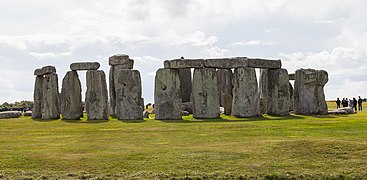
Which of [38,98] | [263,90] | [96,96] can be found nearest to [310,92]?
[263,90]

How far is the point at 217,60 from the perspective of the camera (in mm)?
34188

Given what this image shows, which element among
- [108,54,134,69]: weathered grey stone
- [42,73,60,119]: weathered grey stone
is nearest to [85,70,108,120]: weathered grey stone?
[42,73,60,119]: weathered grey stone

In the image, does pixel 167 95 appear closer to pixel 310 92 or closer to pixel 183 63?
pixel 183 63

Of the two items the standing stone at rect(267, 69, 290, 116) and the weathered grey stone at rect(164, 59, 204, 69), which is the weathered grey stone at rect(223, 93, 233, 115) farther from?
the weathered grey stone at rect(164, 59, 204, 69)

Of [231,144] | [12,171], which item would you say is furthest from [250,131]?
[12,171]

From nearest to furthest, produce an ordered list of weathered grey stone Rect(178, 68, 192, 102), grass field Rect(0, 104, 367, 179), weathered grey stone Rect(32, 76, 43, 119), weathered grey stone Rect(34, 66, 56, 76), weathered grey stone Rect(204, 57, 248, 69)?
grass field Rect(0, 104, 367, 179) < weathered grey stone Rect(204, 57, 248, 69) < weathered grey stone Rect(34, 66, 56, 76) < weathered grey stone Rect(32, 76, 43, 119) < weathered grey stone Rect(178, 68, 192, 102)

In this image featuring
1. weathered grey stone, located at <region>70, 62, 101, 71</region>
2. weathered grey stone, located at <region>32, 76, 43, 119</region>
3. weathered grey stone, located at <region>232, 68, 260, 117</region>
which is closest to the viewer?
Result: weathered grey stone, located at <region>232, 68, 260, 117</region>

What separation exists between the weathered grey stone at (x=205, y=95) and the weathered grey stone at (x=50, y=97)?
976cm

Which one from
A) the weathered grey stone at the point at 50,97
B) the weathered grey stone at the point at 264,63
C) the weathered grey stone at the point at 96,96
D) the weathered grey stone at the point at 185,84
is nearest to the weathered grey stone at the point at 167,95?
the weathered grey stone at the point at 96,96

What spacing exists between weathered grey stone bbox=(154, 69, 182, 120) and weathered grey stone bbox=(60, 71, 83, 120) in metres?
5.56

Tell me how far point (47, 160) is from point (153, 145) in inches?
173

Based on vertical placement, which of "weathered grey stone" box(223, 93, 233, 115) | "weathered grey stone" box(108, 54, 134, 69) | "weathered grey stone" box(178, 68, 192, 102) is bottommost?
"weathered grey stone" box(223, 93, 233, 115)

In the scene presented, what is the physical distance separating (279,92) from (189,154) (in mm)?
19069

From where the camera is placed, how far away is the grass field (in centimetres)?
1566
